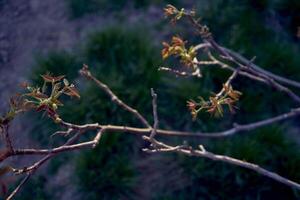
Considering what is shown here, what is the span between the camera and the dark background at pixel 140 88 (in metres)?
3.22

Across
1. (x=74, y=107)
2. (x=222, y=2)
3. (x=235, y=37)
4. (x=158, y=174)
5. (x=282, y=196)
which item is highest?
(x=222, y=2)

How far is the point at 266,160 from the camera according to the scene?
3252 mm

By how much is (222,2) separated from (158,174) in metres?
1.51

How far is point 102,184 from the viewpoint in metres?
3.21

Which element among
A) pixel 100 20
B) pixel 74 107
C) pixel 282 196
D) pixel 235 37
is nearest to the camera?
pixel 282 196

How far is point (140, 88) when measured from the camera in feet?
11.5

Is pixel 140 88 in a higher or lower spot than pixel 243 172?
higher

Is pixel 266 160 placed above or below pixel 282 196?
above

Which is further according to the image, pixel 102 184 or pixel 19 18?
pixel 19 18

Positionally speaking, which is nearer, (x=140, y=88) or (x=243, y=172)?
(x=243, y=172)

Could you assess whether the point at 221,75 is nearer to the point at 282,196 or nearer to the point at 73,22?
the point at 282,196

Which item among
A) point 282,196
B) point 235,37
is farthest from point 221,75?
point 282,196

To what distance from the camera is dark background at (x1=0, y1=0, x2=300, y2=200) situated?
322cm

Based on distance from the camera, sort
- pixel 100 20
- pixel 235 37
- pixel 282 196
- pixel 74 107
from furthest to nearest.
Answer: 1. pixel 100 20
2. pixel 235 37
3. pixel 74 107
4. pixel 282 196
